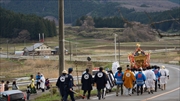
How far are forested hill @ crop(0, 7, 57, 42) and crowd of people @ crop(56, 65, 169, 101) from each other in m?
112

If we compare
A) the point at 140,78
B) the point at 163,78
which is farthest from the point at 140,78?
the point at 163,78

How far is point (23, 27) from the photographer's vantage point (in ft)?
483

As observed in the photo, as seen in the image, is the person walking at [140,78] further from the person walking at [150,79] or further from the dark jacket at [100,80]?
the dark jacket at [100,80]

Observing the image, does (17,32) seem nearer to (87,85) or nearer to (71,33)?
(71,33)

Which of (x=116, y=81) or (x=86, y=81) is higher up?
(x=86, y=81)

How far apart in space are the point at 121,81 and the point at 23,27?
13009cm

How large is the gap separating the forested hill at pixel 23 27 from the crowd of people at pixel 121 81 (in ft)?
367

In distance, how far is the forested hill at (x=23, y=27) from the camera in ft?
448

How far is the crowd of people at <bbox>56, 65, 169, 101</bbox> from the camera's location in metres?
15.6

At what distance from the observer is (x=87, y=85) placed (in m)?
17.7

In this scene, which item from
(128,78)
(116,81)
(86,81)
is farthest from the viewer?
(116,81)

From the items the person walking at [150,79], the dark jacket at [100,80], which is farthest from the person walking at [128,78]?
the dark jacket at [100,80]

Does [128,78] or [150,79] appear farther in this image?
[150,79]

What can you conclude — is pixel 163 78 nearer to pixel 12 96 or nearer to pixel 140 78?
pixel 140 78
